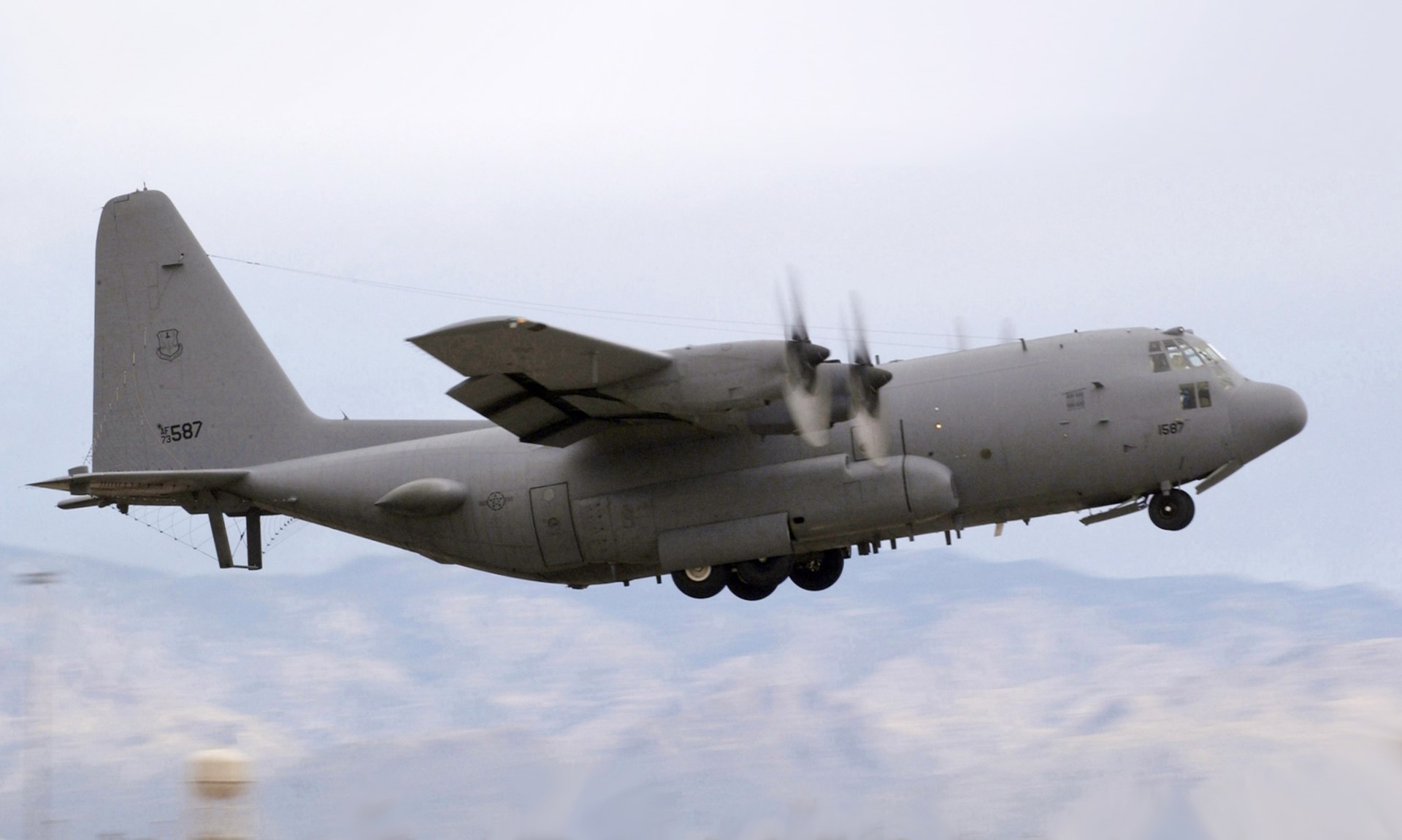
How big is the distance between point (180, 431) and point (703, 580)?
868cm

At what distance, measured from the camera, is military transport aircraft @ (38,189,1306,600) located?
63.6 feet

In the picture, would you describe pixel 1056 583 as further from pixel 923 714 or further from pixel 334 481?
pixel 334 481

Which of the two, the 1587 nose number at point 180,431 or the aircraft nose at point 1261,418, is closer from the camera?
the aircraft nose at point 1261,418

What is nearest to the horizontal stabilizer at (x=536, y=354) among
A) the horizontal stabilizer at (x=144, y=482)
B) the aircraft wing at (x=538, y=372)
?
the aircraft wing at (x=538, y=372)

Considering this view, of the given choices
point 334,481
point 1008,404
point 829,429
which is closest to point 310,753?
point 334,481

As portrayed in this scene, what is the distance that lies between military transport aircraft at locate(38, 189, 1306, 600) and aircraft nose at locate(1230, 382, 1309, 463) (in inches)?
1.1

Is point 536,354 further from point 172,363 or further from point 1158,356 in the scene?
point 172,363

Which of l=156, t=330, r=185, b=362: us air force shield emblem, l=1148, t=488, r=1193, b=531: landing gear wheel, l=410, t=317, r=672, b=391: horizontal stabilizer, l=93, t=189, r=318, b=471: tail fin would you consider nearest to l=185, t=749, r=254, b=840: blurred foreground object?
l=410, t=317, r=672, b=391: horizontal stabilizer

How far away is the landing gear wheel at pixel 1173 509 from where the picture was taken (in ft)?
69.6

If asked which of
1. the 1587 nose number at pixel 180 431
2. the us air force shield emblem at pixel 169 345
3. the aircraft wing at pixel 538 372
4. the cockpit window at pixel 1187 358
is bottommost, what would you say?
the cockpit window at pixel 1187 358

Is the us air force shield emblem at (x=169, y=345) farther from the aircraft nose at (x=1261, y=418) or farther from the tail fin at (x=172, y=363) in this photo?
the aircraft nose at (x=1261, y=418)

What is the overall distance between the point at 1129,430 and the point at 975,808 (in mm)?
5600

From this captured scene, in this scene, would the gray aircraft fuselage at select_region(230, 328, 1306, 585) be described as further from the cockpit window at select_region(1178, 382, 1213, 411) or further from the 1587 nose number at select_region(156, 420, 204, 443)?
the 1587 nose number at select_region(156, 420, 204, 443)

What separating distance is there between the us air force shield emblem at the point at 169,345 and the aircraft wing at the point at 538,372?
7.07 metres
